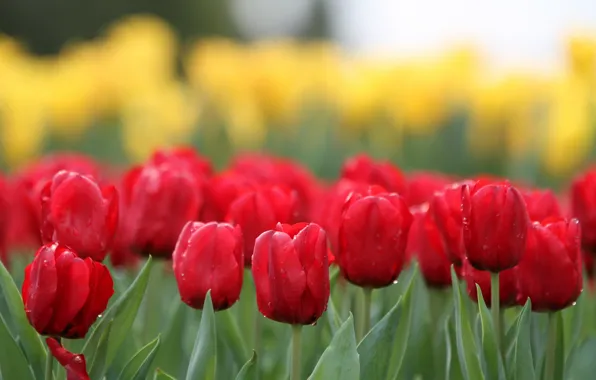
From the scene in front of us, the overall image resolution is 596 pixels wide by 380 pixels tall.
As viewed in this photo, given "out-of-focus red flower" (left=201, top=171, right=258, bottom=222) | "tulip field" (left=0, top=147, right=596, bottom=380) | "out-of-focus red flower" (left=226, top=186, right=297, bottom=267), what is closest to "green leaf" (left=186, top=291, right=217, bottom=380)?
"tulip field" (left=0, top=147, right=596, bottom=380)

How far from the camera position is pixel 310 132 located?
448cm

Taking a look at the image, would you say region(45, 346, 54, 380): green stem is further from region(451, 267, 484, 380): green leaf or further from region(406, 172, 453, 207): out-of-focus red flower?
region(406, 172, 453, 207): out-of-focus red flower

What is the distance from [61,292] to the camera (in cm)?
99

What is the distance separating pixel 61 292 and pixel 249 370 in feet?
0.71

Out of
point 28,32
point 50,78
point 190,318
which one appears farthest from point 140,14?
point 190,318

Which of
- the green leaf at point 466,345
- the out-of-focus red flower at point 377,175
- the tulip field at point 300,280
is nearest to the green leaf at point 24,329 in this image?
the tulip field at point 300,280

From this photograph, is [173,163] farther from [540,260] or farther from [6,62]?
[6,62]

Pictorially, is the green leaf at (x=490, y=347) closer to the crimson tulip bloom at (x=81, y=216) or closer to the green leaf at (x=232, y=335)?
the green leaf at (x=232, y=335)

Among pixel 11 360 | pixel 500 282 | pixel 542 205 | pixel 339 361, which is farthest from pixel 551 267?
pixel 11 360

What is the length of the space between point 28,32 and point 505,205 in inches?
500

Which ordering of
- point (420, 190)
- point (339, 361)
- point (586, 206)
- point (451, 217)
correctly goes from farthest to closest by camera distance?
point (420, 190)
point (586, 206)
point (451, 217)
point (339, 361)

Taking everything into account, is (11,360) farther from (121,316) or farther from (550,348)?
(550,348)

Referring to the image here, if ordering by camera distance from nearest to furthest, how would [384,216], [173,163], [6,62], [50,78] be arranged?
[384,216] → [173,163] → [6,62] → [50,78]

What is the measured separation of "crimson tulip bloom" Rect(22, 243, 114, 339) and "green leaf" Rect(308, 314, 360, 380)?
0.83ft
